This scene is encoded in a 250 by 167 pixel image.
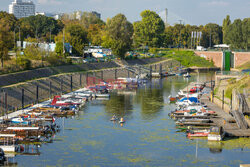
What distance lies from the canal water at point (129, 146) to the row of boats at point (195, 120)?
1285 millimetres

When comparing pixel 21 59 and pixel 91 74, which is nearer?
pixel 21 59

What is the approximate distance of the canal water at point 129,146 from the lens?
55.4 metres

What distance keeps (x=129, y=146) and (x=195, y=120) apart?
52.0 feet

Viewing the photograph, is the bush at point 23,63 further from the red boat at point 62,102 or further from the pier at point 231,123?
the pier at point 231,123

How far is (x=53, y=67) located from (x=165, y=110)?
40.9 metres

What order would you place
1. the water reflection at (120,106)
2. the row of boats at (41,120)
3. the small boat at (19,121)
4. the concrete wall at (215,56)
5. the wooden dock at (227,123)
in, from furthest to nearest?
1. the concrete wall at (215,56)
2. the water reflection at (120,106)
3. the small boat at (19,121)
4. the wooden dock at (227,123)
5. the row of boats at (41,120)

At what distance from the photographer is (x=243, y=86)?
89625 mm

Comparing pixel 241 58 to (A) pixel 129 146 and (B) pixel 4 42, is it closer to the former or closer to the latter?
(B) pixel 4 42

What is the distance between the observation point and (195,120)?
241 ft

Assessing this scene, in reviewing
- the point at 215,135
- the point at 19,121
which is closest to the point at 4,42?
the point at 19,121

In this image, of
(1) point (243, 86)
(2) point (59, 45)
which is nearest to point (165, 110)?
(1) point (243, 86)

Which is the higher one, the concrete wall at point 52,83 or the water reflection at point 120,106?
the concrete wall at point 52,83

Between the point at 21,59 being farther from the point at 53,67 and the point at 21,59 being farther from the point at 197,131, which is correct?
the point at 197,131

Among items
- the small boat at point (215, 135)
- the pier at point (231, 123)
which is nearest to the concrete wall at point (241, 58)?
the pier at point (231, 123)
